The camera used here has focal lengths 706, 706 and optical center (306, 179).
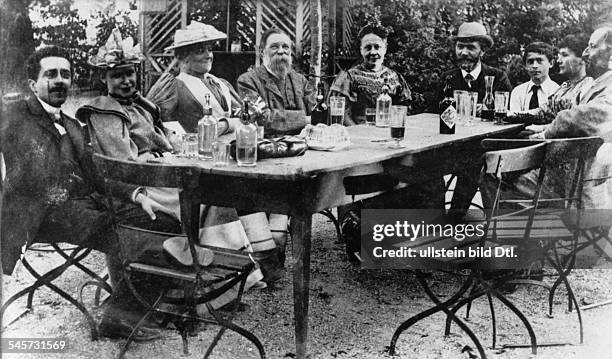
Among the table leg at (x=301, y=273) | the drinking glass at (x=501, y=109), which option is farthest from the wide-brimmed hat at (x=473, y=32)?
the table leg at (x=301, y=273)

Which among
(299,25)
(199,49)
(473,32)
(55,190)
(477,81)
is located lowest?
(55,190)

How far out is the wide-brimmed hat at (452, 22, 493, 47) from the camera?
523 cm

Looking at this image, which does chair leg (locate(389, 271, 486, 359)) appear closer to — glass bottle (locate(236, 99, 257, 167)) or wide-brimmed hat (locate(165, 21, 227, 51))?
glass bottle (locate(236, 99, 257, 167))

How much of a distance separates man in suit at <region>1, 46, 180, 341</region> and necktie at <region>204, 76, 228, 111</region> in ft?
4.03

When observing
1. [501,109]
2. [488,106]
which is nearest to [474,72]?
[488,106]

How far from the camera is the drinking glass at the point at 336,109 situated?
11.2ft

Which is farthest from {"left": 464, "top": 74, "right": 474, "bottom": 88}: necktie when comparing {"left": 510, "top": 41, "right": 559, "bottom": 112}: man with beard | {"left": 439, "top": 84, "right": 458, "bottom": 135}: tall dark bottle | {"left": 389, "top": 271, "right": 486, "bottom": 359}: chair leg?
{"left": 389, "top": 271, "right": 486, "bottom": 359}: chair leg

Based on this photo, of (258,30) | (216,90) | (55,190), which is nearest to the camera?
(55,190)

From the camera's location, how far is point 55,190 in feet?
10.6

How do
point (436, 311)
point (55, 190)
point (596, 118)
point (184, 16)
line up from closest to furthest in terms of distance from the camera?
1. point (436, 311)
2. point (55, 190)
3. point (596, 118)
4. point (184, 16)

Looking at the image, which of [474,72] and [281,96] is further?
[474,72]

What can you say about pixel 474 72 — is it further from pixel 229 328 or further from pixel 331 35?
pixel 229 328

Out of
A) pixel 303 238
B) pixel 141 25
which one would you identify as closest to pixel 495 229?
pixel 303 238

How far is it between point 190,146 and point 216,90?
1470mm
